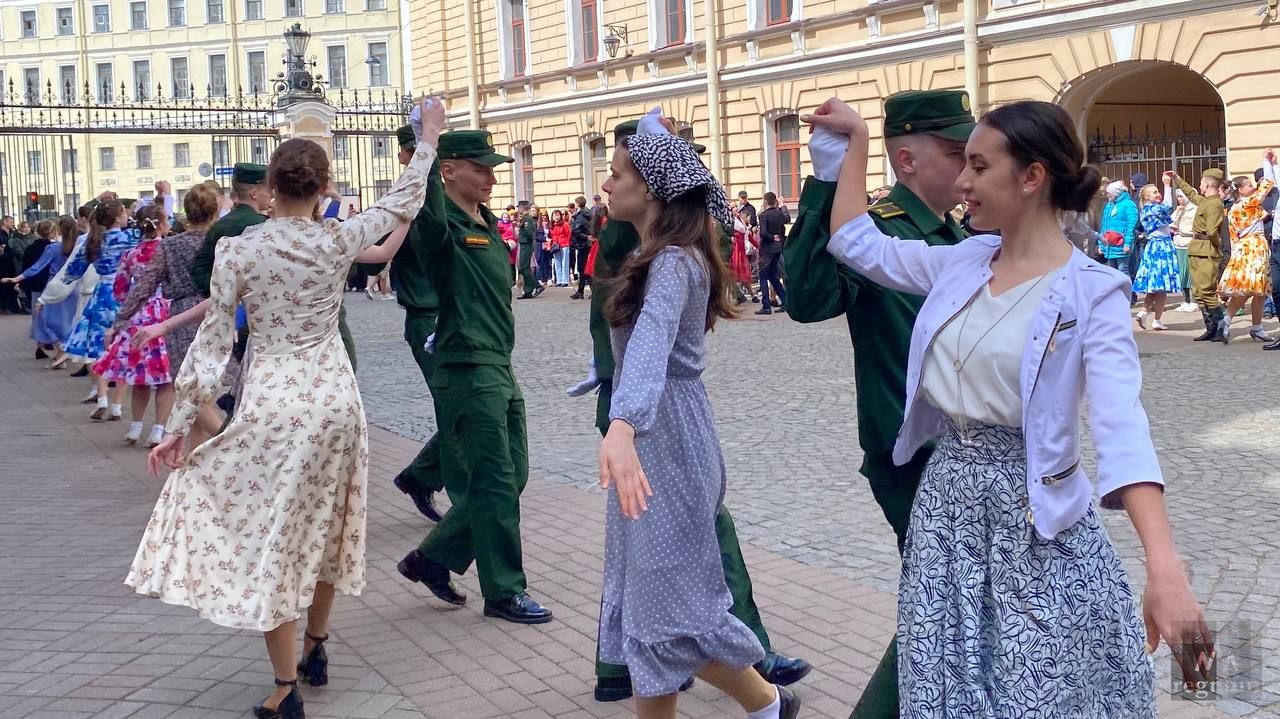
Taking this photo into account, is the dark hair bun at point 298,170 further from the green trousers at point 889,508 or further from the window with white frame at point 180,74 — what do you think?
the window with white frame at point 180,74

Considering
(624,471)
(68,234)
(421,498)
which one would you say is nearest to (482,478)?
(421,498)

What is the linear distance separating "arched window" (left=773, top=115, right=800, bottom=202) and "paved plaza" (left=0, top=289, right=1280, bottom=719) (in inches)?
632

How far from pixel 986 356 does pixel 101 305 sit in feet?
41.2

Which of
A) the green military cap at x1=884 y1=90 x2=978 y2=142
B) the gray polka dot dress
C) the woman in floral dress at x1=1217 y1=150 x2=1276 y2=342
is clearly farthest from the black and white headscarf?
the woman in floral dress at x1=1217 y1=150 x2=1276 y2=342

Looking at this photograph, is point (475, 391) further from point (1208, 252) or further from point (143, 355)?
point (1208, 252)

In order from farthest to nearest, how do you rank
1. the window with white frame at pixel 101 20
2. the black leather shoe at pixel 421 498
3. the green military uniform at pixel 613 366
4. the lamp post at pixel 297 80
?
the window with white frame at pixel 101 20
the lamp post at pixel 297 80
the black leather shoe at pixel 421 498
the green military uniform at pixel 613 366

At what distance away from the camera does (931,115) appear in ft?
11.4

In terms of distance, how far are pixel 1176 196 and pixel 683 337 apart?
16392 millimetres

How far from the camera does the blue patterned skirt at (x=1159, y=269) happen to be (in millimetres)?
16000

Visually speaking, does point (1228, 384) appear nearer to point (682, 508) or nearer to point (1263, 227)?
point (1263, 227)

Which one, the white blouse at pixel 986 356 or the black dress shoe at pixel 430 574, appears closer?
the white blouse at pixel 986 356

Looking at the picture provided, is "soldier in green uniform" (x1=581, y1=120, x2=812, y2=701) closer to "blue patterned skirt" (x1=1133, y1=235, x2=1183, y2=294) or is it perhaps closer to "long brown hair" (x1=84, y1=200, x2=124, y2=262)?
"long brown hair" (x1=84, y1=200, x2=124, y2=262)

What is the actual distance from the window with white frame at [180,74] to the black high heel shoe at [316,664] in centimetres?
6420

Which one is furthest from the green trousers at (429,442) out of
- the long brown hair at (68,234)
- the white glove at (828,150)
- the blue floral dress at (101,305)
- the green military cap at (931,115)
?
the long brown hair at (68,234)
